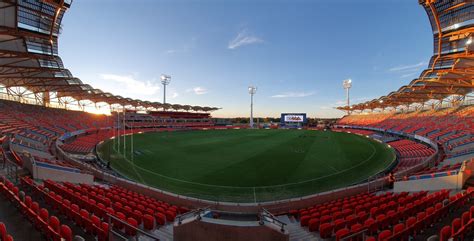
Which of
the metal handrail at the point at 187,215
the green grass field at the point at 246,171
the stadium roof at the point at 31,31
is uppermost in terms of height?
the stadium roof at the point at 31,31

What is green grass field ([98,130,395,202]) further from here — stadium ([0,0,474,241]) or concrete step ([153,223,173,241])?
concrete step ([153,223,173,241])

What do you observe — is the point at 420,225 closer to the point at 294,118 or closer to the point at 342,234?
the point at 342,234

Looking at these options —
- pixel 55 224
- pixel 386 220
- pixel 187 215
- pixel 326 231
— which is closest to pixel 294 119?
pixel 386 220

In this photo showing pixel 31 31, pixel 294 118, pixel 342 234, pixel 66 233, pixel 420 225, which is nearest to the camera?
pixel 66 233

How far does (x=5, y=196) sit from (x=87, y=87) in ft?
107

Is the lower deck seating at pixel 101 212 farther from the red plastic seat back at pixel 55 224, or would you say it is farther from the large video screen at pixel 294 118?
the large video screen at pixel 294 118

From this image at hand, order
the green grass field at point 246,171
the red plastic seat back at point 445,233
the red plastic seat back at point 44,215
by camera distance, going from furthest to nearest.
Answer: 1. the green grass field at point 246,171
2. the red plastic seat back at point 44,215
3. the red plastic seat back at point 445,233

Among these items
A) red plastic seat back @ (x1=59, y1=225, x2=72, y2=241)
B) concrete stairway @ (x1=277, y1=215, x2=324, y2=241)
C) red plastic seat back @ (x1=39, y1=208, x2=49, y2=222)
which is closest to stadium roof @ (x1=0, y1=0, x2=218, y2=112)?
red plastic seat back @ (x1=39, y1=208, x2=49, y2=222)

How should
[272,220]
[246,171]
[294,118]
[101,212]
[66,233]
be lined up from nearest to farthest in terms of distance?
[66,233] < [272,220] < [101,212] < [246,171] < [294,118]

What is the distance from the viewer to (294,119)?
75.6m

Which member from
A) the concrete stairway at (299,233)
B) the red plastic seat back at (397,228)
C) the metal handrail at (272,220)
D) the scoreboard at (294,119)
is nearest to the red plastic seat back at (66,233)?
the metal handrail at (272,220)

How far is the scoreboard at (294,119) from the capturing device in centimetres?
7512

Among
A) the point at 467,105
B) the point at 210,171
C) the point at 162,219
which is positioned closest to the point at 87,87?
the point at 210,171

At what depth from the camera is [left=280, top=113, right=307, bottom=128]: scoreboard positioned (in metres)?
75.1
